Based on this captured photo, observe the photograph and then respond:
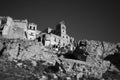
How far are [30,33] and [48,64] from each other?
120 feet

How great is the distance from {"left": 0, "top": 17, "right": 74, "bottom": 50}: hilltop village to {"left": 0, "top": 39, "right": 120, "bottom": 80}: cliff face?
1141 centimetres

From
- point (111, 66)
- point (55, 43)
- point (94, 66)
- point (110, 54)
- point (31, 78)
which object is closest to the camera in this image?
point (31, 78)

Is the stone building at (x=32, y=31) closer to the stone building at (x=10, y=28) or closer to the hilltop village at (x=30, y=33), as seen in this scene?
the hilltop village at (x=30, y=33)

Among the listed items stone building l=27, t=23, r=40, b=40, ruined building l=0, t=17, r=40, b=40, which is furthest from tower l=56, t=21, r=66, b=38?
ruined building l=0, t=17, r=40, b=40

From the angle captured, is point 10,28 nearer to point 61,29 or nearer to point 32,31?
point 32,31

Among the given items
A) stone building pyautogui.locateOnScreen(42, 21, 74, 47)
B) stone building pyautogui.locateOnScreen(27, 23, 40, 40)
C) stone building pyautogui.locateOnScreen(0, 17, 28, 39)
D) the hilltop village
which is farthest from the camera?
stone building pyautogui.locateOnScreen(27, 23, 40, 40)

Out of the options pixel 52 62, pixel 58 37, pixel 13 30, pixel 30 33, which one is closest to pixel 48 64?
pixel 52 62

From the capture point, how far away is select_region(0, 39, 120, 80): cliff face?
4503 cm

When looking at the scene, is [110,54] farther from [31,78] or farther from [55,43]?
[31,78]

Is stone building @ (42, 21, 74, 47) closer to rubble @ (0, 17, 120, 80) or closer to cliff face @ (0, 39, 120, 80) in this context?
rubble @ (0, 17, 120, 80)

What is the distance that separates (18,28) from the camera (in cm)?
7500

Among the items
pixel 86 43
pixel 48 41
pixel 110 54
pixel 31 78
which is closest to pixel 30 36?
pixel 48 41

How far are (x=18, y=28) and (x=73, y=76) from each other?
3685cm

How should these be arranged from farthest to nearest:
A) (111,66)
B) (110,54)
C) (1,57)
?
(110,54) → (111,66) → (1,57)
